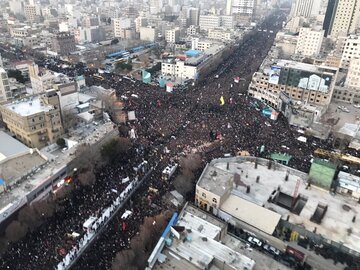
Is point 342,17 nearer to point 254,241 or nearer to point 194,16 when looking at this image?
point 194,16

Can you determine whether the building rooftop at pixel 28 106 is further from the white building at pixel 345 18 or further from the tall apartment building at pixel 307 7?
the tall apartment building at pixel 307 7

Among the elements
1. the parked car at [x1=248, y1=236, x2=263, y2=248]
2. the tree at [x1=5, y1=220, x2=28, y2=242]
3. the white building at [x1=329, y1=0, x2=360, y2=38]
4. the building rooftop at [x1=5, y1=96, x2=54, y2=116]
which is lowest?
the parked car at [x1=248, y1=236, x2=263, y2=248]

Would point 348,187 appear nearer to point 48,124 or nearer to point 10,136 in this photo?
point 48,124

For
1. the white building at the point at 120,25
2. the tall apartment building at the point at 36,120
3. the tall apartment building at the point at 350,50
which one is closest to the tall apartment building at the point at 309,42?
the tall apartment building at the point at 350,50

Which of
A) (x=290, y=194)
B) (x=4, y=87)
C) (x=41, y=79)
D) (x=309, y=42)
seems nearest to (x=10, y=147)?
(x=4, y=87)

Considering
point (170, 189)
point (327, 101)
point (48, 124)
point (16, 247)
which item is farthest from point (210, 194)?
point (327, 101)

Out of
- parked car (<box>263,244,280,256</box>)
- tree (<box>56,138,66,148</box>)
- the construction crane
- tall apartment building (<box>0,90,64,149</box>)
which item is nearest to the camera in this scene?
parked car (<box>263,244,280,256</box>)

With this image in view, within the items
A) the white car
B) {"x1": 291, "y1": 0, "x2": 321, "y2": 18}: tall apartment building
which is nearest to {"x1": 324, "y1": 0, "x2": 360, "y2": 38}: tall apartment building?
{"x1": 291, "y1": 0, "x2": 321, "y2": 18}: tall apartment building

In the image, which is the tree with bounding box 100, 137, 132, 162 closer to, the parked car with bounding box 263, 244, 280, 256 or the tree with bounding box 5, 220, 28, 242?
the tree with bounding box 5, 220, 28, 242
